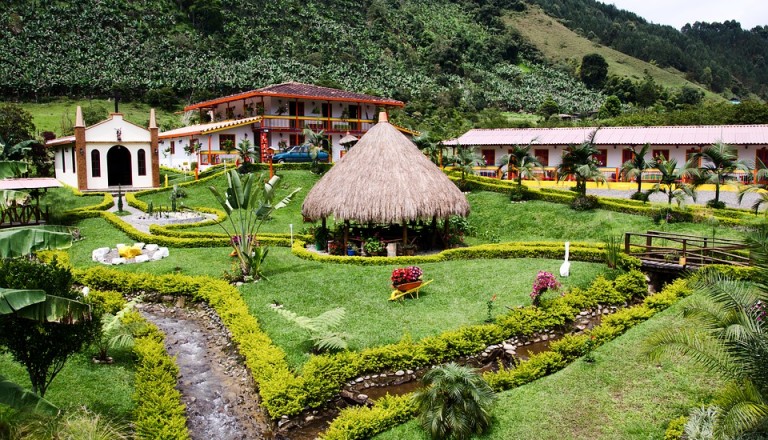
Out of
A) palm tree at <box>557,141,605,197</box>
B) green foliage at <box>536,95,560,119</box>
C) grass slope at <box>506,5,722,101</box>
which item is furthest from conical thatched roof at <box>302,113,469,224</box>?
grass slope at <box>506,5,722,101</box>

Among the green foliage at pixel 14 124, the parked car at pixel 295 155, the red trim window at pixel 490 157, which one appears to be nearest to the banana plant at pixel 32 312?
the parked car at pixel 295 155

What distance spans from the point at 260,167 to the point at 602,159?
2169 cm

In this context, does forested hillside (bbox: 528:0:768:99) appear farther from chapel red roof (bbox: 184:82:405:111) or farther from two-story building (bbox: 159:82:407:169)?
two-story building (bbox: 159:82:407:169)

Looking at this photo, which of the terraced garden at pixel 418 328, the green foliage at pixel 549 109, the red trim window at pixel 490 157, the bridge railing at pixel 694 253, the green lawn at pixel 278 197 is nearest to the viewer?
the terraced garden at pixel 418 328

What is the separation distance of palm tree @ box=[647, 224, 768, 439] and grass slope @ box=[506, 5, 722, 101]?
360ft

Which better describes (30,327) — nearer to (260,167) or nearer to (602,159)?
(260,167)

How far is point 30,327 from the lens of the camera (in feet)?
29.7

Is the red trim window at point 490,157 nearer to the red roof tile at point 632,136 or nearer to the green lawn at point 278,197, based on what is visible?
the red roof tile at point 632,136

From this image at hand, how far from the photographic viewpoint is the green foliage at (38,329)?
8.98 metres

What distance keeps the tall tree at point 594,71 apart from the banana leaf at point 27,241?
108779 mm

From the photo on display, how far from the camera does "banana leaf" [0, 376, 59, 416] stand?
709 centimetres

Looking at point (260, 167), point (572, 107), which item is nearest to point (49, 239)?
point (260, 167)

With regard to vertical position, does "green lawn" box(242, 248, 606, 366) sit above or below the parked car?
below

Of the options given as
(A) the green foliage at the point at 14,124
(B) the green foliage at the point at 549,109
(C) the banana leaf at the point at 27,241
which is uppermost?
(B) the green foliage at the point at 549,109
